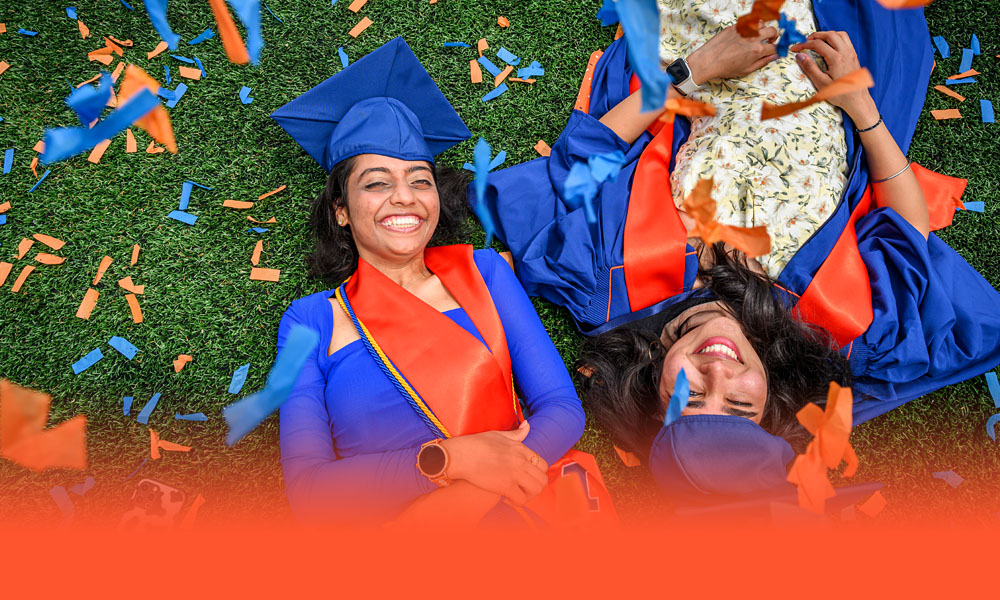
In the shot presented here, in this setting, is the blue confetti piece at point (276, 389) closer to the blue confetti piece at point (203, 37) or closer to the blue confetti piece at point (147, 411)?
the blue confetti piece at point (147, 411)

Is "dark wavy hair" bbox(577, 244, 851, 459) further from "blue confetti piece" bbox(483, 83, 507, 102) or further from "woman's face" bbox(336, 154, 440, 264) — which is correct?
"blue confetti piece" bbox(483, 83, 507, 102)

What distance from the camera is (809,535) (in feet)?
5.81

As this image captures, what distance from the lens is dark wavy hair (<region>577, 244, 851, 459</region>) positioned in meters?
2.17

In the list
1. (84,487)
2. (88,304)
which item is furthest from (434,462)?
(88,304)

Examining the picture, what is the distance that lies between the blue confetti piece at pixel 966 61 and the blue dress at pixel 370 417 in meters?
2.32

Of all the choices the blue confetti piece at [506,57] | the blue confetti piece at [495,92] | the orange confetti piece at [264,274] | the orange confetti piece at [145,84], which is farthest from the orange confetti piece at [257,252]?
the blue confetti piece at [506,57]

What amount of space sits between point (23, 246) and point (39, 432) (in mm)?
743

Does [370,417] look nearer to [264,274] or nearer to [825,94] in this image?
[264,274]

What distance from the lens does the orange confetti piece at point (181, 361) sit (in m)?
2.32

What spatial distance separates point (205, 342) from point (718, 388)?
6.21ft

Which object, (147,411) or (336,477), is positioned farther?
(147,411)

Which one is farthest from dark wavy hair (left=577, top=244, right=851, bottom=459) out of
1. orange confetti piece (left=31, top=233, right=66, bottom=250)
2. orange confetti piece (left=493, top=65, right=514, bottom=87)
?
orange confetti piece (left=31, top=233, right=66, bottom=250)

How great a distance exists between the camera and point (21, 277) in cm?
234

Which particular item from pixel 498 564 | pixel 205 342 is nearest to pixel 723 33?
Answer: pixel 498 564
